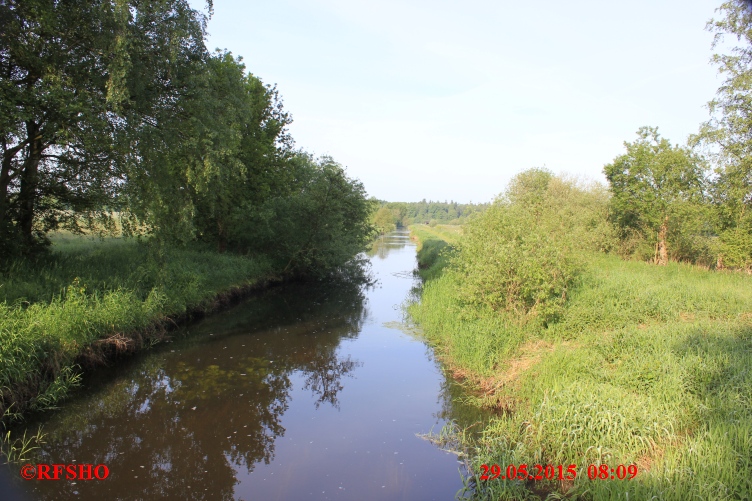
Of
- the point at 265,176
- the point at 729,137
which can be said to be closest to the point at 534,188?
the point at 729,137

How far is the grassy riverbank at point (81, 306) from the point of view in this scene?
8.03 m

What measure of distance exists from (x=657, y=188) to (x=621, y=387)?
1724cm

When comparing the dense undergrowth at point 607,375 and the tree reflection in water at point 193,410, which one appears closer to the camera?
the dense undergrowth at point 607,375

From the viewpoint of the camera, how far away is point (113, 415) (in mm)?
8164

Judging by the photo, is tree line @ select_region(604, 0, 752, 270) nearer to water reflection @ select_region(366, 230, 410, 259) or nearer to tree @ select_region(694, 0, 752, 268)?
tree @ select_region(694, 0, 752, 268)

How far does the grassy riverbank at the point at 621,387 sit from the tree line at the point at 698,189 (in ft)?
16.9

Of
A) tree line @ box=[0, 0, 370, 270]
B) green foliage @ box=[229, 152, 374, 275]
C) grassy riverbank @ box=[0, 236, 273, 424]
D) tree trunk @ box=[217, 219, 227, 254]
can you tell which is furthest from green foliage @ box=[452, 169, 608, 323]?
tree trunk @ box=[217, 219, 227, 254]

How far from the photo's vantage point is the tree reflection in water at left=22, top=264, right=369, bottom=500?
6.22m

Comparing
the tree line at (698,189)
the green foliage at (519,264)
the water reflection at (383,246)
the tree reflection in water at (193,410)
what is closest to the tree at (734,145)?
the tree line at (698,189)

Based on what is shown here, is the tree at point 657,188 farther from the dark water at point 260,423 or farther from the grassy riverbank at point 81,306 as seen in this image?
the grassy riverbank at point 81,306

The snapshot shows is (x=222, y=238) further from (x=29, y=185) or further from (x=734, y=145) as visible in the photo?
(x=734, y=145)

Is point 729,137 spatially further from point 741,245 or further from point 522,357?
point 522,357

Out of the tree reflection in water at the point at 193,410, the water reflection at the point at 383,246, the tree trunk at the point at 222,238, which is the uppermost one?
the tree trunk at the point at 222,238

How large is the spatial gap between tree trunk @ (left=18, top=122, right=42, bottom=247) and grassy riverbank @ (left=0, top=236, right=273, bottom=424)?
0.97m
